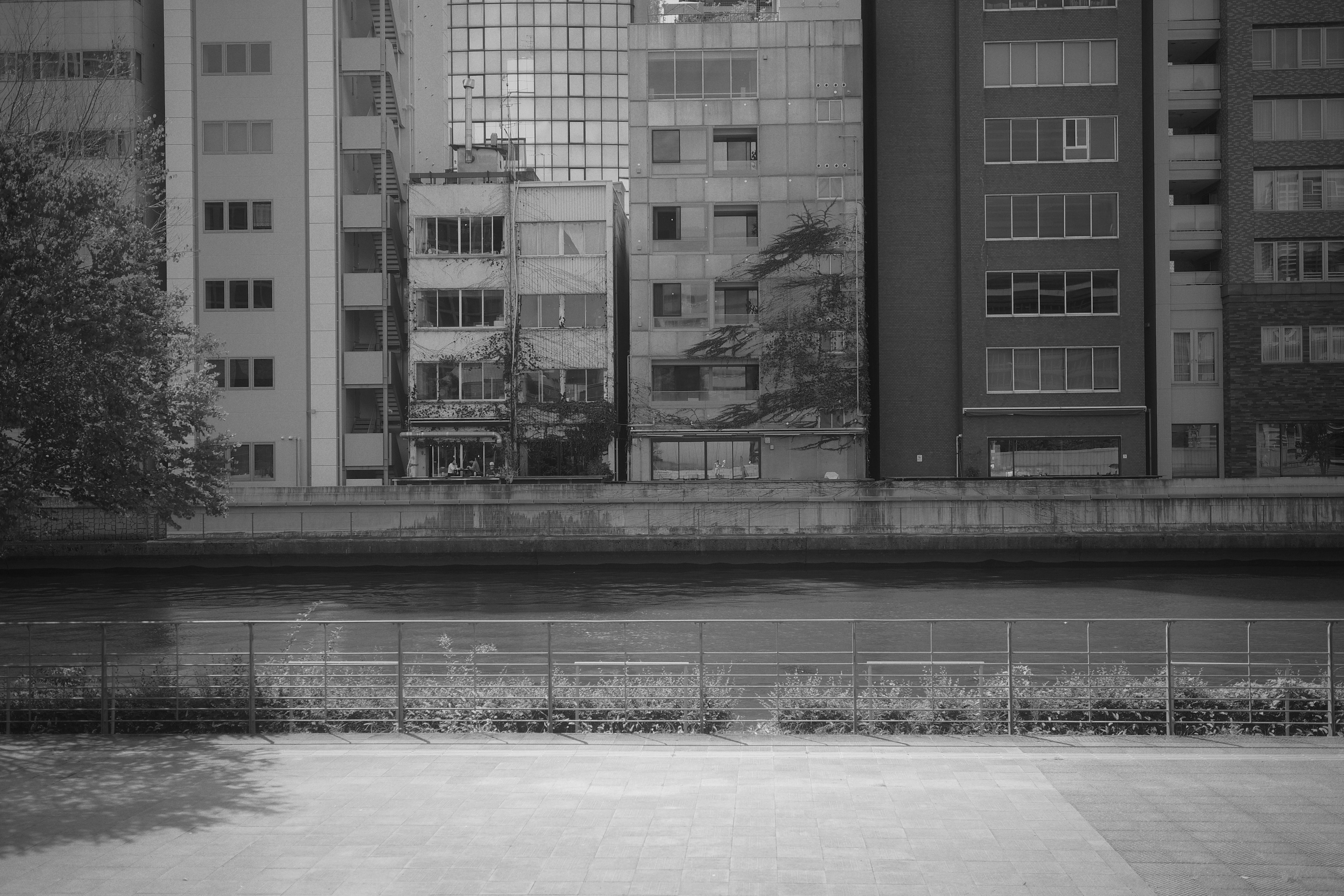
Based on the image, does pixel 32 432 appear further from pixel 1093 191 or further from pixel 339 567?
pixel 1093 191

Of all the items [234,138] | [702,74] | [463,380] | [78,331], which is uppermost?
[702,74]

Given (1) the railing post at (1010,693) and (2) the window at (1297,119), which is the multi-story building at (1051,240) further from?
(1) the railing post at (1010,693)

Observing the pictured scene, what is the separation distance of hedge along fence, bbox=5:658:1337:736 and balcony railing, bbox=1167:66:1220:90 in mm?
49085

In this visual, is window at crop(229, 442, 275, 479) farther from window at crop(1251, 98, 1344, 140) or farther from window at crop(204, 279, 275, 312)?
window at crop(1251, 98, 1344, 140)

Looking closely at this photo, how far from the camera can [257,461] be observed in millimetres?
57781

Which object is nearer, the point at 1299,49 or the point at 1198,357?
the point at 1299,49

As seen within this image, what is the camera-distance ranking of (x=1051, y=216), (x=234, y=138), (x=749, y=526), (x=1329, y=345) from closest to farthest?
1. (x=749, y=526)
2. (x=1329, y=345)
3. (x=234, y=138)
4. (x=1051, y=216)

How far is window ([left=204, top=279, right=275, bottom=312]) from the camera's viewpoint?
57.8m

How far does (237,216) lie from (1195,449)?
145 ft

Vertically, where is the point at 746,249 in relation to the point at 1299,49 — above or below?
below

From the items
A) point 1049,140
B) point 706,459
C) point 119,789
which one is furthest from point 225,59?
point 119,789

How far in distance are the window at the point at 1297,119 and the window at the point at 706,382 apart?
24.5 meters

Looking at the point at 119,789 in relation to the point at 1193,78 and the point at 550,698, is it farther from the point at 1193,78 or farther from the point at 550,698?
the point at 1193,78

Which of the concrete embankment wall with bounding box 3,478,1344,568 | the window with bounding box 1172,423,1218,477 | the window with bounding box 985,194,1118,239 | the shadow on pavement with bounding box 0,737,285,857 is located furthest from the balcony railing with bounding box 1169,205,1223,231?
the shadow on pavement with bounding box 0,737,285,857
